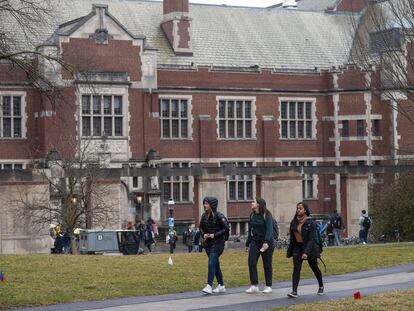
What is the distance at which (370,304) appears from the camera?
16.2 m

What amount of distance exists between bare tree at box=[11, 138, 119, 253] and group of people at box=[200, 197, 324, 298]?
1718 centimetres

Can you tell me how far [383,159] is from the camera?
5709cm

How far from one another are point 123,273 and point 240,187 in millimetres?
33851

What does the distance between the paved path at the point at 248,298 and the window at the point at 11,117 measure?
1195 inches

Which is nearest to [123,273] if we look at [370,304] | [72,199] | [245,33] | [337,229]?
[370,304]

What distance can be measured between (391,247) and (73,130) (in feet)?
76.2

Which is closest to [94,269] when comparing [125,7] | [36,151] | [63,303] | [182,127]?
[63,303]

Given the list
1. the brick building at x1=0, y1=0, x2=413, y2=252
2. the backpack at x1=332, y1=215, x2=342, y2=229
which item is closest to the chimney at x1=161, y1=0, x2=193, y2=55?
the brick building at x1=0, y1=0, x2=413, y2=252

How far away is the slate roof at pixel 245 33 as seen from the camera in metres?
55.7

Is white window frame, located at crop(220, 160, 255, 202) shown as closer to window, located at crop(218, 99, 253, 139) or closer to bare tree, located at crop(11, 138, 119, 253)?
window, located at crop(218, 99, 253, 139)

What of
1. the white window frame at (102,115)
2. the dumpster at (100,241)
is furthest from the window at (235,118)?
the dumpster at (100,241)

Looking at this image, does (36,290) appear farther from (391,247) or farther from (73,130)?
(73,130)

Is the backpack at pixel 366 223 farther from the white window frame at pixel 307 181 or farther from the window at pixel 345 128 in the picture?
the window at pixel 345 128

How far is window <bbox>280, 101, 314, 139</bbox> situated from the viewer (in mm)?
57031
